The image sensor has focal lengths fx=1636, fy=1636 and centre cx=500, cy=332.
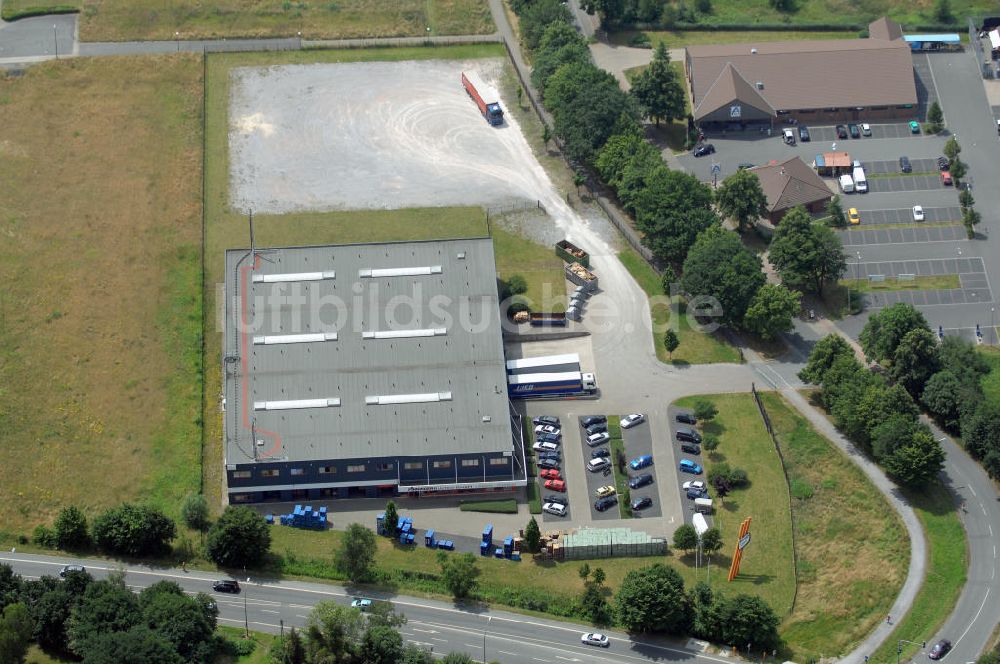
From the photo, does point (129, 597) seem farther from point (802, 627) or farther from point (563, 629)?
point (802, 627)

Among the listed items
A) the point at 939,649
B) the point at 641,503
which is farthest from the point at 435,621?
the point at 939,649

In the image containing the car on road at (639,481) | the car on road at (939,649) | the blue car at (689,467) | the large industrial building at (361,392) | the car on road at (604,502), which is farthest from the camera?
the blue car at (689,467)

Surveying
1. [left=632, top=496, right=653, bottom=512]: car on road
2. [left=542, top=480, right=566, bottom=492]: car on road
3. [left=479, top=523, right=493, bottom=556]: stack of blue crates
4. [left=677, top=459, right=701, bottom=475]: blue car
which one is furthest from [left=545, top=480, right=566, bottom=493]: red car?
[left=677, top=459, right=701, bottom=475]: blue car

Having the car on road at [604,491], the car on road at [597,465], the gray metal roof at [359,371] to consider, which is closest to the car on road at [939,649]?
the car on road at [604,491]

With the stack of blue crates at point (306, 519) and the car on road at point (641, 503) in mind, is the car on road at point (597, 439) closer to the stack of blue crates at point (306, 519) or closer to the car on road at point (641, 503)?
the car on road at point (641, 503)

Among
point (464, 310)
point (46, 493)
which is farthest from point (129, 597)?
point (464, 310)

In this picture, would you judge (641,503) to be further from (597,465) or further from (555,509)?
(555,509)
